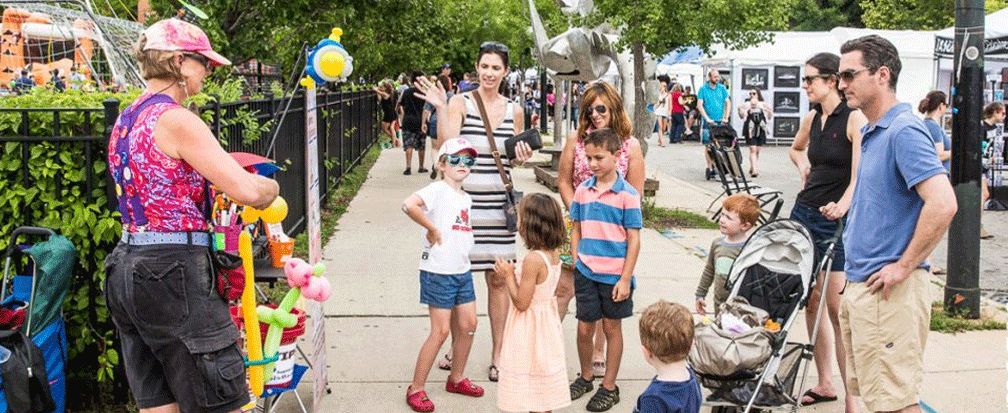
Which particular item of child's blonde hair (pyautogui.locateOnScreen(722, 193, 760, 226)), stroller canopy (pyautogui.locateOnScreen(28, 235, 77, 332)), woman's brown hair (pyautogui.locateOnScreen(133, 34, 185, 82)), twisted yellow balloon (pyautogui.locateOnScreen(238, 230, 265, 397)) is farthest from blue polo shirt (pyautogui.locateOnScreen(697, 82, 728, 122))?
woman's brown hair (pyautogui.locateOnScreen(133, 34, 185, 82))

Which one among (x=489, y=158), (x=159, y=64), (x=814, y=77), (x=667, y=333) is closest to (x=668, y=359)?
(x=667, y=333)

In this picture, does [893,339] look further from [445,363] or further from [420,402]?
[445,363]

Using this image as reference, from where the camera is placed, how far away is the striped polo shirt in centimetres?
514

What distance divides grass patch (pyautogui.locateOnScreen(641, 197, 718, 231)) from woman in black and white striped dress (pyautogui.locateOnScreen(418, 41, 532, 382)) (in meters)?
6.32

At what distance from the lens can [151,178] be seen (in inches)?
131

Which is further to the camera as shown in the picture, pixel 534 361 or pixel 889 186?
pixel 534 361

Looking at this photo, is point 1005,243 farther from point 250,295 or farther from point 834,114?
point 250,295

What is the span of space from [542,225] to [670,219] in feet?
26.4

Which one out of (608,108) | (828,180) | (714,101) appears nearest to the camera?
(828,180)

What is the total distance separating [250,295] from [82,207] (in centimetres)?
151

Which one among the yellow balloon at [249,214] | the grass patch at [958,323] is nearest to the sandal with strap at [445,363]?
the yellow balloon at [249,214]

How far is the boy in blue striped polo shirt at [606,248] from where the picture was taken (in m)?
5.10

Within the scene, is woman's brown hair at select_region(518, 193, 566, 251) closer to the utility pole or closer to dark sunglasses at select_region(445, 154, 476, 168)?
dark sunglasses at select_region(445, 154, 476, 168)

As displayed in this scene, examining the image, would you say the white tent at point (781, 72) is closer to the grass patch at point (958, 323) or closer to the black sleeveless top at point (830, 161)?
the grass patch at point (958, 323)
